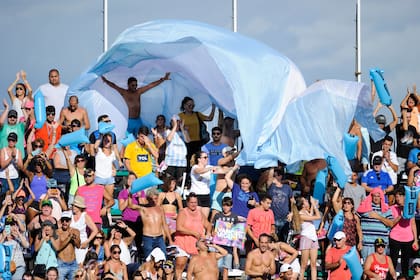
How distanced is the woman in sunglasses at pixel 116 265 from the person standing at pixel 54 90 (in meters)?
3.79

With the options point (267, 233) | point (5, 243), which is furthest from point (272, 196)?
point (5, 243)

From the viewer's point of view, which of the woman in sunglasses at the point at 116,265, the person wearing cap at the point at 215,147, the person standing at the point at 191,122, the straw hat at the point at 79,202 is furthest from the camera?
the person standing at the point at 191,122

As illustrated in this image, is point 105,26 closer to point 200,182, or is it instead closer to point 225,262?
point 200,182

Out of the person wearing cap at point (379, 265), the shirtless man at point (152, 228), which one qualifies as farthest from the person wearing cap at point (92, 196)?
the person wearing cap at point (379, 265)

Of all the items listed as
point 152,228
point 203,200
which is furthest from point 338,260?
point 152,228

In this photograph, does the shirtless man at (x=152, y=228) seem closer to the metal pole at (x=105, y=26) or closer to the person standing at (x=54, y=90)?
the person standing at (x=54, y=90)

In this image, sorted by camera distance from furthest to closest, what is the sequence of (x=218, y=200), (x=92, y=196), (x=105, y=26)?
(x=105, y=26) < (x=218, y=200) < (x=92, y=196)

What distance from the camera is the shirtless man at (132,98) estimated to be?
74.0 ft

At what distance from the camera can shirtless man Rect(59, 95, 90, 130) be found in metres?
21.8

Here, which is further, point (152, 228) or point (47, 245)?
point (152, 228)

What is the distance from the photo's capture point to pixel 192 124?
2223 cm

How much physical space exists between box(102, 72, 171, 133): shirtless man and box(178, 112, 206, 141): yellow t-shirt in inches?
31.5

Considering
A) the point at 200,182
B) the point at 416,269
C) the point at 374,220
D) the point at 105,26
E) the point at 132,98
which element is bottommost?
the point at 416,269

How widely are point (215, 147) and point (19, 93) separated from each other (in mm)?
→ 3198
